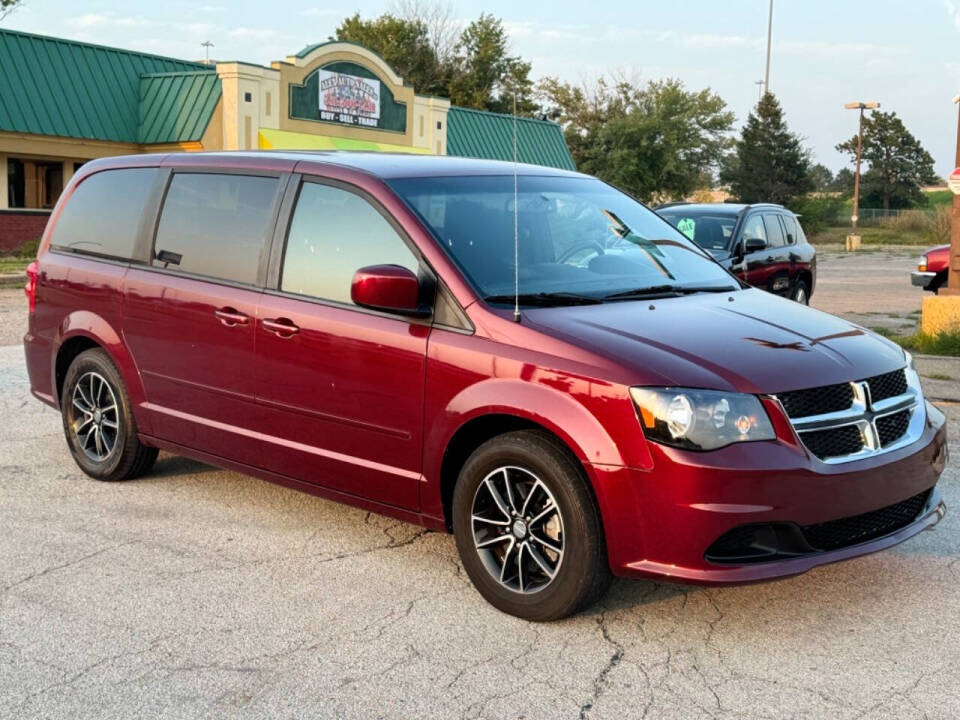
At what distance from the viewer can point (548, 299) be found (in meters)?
5.00

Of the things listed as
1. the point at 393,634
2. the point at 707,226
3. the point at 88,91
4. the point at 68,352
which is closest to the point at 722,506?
the point at 393,634

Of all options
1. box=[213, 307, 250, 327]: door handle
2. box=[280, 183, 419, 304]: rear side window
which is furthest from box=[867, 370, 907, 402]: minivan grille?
box=[213, 307, 250, 327]: door handle

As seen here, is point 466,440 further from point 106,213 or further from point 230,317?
point 106,213

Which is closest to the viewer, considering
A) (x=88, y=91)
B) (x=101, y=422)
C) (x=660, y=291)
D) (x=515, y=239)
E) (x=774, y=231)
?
(x=515, y=239)

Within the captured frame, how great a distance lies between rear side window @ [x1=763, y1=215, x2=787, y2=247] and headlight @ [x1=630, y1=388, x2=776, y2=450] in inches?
421

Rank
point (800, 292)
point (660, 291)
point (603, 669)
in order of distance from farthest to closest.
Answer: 1. point (800, 292)
2. point (660, 291)
3. point (603, 669)

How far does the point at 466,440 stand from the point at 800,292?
11.6 metres

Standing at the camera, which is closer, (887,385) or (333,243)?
(887,385)

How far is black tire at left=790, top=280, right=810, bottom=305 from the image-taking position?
15266mm

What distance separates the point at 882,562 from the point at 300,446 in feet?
8.82

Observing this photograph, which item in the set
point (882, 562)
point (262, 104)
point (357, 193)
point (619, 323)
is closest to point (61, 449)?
point (357, 193)

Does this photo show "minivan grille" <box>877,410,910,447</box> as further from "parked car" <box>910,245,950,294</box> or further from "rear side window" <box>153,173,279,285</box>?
"parked car" <box>910,245,950,294</box>

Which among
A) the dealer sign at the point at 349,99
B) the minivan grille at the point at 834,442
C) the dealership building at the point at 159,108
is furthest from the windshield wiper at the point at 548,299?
the dealer sign at the point at 349,99

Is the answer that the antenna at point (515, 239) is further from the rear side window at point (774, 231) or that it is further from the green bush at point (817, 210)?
the green bush at point (817, 210)
